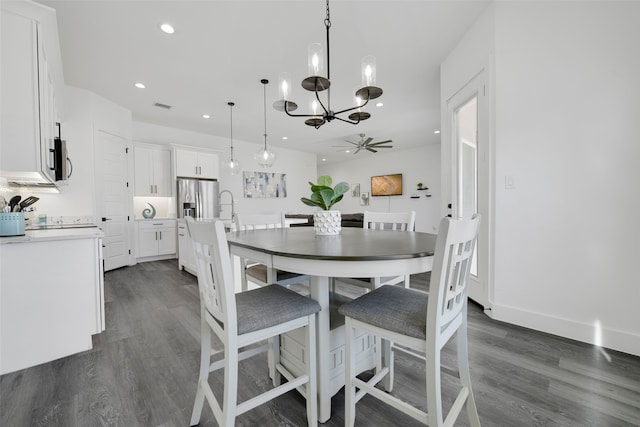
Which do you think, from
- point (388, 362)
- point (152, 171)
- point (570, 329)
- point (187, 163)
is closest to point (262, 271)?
point (388, 362)

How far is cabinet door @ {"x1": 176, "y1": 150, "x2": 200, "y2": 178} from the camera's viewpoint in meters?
5.11

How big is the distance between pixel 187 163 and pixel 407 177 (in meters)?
6.06

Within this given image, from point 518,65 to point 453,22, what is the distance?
0.78m

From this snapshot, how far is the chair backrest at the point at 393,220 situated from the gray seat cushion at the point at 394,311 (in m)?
0.98

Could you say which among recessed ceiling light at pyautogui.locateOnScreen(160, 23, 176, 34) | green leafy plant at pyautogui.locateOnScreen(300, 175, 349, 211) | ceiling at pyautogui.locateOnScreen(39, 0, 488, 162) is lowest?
green leafy plant at pyautogui.locateOnScreen(300, 175, 349, 211)

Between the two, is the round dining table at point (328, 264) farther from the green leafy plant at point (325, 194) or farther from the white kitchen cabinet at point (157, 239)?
the white kitchen cabinet at point (157, 239)

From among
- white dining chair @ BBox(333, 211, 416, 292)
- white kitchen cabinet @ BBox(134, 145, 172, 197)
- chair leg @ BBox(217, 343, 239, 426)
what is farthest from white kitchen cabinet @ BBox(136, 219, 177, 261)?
chair leg @ BBox(217, 343, 239, 426)

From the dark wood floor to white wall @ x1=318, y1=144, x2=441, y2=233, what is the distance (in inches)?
217

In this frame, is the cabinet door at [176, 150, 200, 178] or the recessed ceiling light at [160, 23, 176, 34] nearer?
the recessed ceiling light at [160, 23, 176, 34]

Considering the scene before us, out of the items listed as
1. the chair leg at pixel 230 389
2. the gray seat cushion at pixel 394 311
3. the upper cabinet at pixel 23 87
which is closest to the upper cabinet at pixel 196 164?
the upper cabinet at pixel 23 87

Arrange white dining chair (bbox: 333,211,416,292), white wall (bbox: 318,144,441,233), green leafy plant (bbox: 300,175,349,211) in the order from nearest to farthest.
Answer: green leafy plant (bbox: 300,175,349,211)
white dining chair (bbox: 333,211,416,292)
white wall (bbox: 318,144,441,233)

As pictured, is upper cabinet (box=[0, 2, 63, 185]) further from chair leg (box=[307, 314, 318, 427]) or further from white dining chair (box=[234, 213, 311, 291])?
chair leg (box=[307, 314, 318, 427])

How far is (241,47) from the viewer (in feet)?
9.13

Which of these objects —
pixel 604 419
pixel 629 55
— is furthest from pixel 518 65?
Result: pixel 604 419
